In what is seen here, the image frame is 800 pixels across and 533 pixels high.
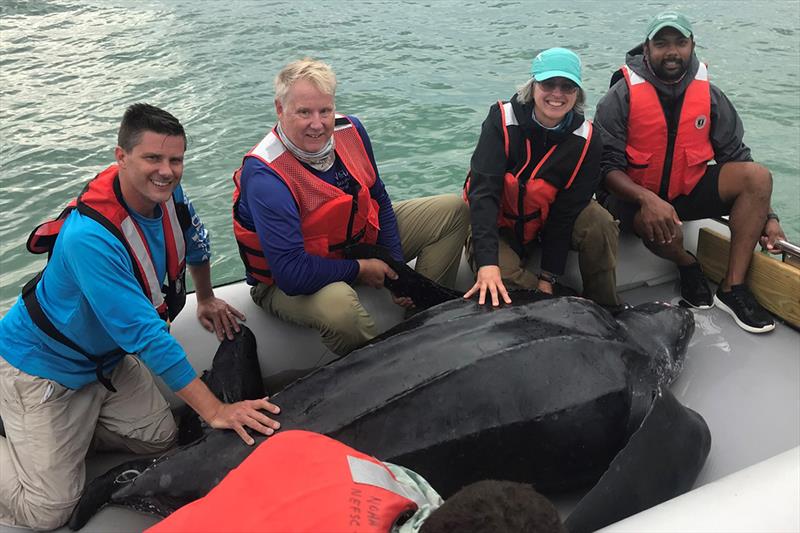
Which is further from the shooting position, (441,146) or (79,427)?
(441,146)

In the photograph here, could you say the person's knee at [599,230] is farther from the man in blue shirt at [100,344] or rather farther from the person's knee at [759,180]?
the man in blue shirt at [100,344]

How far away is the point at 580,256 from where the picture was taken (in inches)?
140

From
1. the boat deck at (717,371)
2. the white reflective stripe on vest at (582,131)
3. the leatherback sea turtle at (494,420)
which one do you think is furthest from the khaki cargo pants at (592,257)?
the leatherback sea turtle at (494,420)

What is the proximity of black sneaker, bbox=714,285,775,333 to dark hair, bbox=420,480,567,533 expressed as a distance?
2.67m

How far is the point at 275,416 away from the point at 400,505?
3.32 feet

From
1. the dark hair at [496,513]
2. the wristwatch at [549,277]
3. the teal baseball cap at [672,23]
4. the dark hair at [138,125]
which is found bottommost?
the wristwatch at [549,277]

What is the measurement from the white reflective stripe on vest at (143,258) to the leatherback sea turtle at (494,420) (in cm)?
65

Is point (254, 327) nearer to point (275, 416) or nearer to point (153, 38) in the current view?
point (275, 416)

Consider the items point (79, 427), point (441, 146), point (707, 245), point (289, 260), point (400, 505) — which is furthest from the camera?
point (441, 146)

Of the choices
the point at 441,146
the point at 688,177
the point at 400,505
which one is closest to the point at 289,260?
the point at 400,505

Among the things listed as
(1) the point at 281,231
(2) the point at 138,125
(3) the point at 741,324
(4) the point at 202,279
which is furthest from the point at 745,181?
(2) the point at 138,125

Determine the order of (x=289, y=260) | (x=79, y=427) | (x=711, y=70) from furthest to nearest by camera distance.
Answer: (x=711, y=70)
(x=289, y=260)
(x=79, y=427)

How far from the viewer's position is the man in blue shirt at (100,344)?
230 centimetres

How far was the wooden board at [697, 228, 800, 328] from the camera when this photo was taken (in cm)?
333
